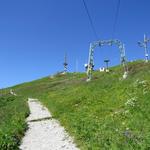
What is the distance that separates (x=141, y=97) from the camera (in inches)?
1183

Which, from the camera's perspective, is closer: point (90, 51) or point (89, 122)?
point (89, 122)

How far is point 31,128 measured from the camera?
28.4 meters

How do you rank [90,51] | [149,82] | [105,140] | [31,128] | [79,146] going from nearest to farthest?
[105,140], [79,146], [31,128], [149,82], [90,51]

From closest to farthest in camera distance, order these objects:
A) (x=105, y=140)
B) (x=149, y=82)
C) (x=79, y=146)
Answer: (x=105, y=140), (x=79, y=146), (x=149, y=82)

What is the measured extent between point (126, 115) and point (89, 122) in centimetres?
243

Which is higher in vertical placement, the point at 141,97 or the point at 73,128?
the point at 141,97

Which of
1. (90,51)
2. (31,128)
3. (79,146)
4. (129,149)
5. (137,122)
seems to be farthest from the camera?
(90,51)

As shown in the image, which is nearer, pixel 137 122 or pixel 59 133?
pixel 137 122

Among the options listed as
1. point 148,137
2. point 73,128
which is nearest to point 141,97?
point 73,128

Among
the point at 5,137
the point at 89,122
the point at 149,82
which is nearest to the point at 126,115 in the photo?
the point at 89,122

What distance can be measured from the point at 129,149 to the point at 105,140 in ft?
9.06

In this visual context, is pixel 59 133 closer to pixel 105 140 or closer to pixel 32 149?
pixel 32 149

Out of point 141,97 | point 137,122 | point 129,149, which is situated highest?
point 141,97

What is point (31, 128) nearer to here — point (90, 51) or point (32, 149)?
point (32, 149)
